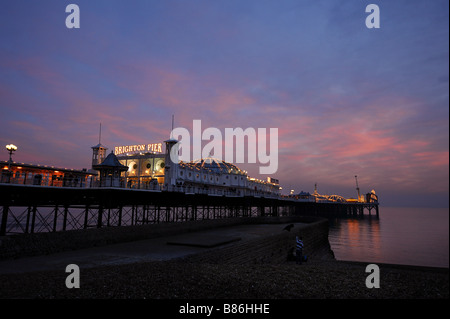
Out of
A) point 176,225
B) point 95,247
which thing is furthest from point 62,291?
point 176,225

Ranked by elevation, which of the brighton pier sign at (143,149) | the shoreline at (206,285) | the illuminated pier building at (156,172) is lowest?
the shoreline at (206,285)

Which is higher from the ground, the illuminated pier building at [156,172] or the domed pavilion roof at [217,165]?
the domed pavilion roof at [217,165]

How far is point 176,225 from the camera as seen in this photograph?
28219mm

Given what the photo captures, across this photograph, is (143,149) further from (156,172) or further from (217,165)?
(217,165)

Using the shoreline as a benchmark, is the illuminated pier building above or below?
above

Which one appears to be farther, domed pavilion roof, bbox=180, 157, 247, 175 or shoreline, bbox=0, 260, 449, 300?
domed pavilion roof, bbox=180, 157, 247, 175

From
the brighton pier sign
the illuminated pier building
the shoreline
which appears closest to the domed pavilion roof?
the illuminated pier building

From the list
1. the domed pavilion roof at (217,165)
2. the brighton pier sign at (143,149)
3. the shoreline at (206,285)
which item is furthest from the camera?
the domed pavilion roof at (217,165)

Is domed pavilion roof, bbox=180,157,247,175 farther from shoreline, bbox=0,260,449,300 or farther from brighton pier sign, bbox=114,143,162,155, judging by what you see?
shoreline, bbox=0,260,449,300

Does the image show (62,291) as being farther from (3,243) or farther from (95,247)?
(95,247)

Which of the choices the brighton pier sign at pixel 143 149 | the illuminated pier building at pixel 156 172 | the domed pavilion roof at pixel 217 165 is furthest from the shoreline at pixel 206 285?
the domed pavilion roof at pixel 217 165

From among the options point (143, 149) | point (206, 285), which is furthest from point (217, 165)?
point (206, 285)

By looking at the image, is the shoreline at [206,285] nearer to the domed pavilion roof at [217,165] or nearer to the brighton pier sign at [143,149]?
the brighton pier sign at [143,149]
